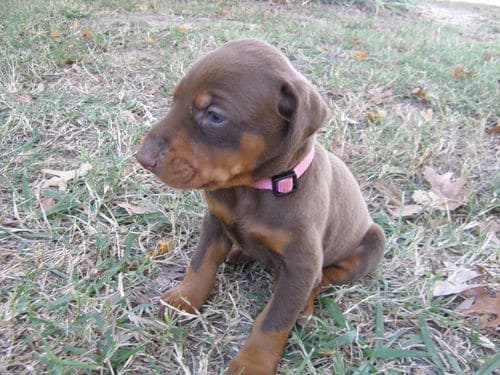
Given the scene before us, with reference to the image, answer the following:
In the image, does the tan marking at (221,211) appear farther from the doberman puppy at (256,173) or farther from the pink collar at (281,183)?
the pink collar at (281,183)

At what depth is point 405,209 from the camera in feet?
10.8

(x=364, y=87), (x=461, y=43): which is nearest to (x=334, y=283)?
(x=364, y=87)

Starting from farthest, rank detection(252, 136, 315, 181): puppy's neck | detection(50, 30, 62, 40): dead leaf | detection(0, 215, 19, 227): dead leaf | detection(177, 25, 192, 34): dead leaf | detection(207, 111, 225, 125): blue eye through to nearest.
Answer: detection(177, 25, 192, 34): dead leaf < detection(50, 30, 62, 40): dead leaf < detection(0, 215, 19, 227): dead leaf < detection(252, 136, 315, 181): puppy's neck < detection(207, 111, 225, 125): blue eye

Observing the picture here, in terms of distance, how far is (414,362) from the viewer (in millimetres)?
2268

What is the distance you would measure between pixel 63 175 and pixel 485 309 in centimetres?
246

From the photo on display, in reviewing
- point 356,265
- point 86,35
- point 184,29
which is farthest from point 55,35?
point 356,265

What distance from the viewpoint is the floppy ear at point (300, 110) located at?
1.92 m

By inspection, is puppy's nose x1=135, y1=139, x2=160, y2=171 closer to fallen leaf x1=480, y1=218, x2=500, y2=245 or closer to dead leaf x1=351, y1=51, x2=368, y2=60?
fallen leaf x1=480, y1=218, x2=500, y2=245

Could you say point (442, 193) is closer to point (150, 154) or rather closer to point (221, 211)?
point (221, 211)

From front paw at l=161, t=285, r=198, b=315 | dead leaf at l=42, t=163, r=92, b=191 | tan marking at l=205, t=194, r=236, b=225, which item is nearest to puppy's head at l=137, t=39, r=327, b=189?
tan marking at l=205, t=194, r=236, b=225

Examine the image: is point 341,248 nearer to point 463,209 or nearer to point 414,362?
point 414,362

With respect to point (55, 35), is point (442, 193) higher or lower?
lower

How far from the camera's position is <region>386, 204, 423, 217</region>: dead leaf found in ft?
A: 10.6

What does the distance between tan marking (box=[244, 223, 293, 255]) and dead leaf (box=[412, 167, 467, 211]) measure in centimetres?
155
